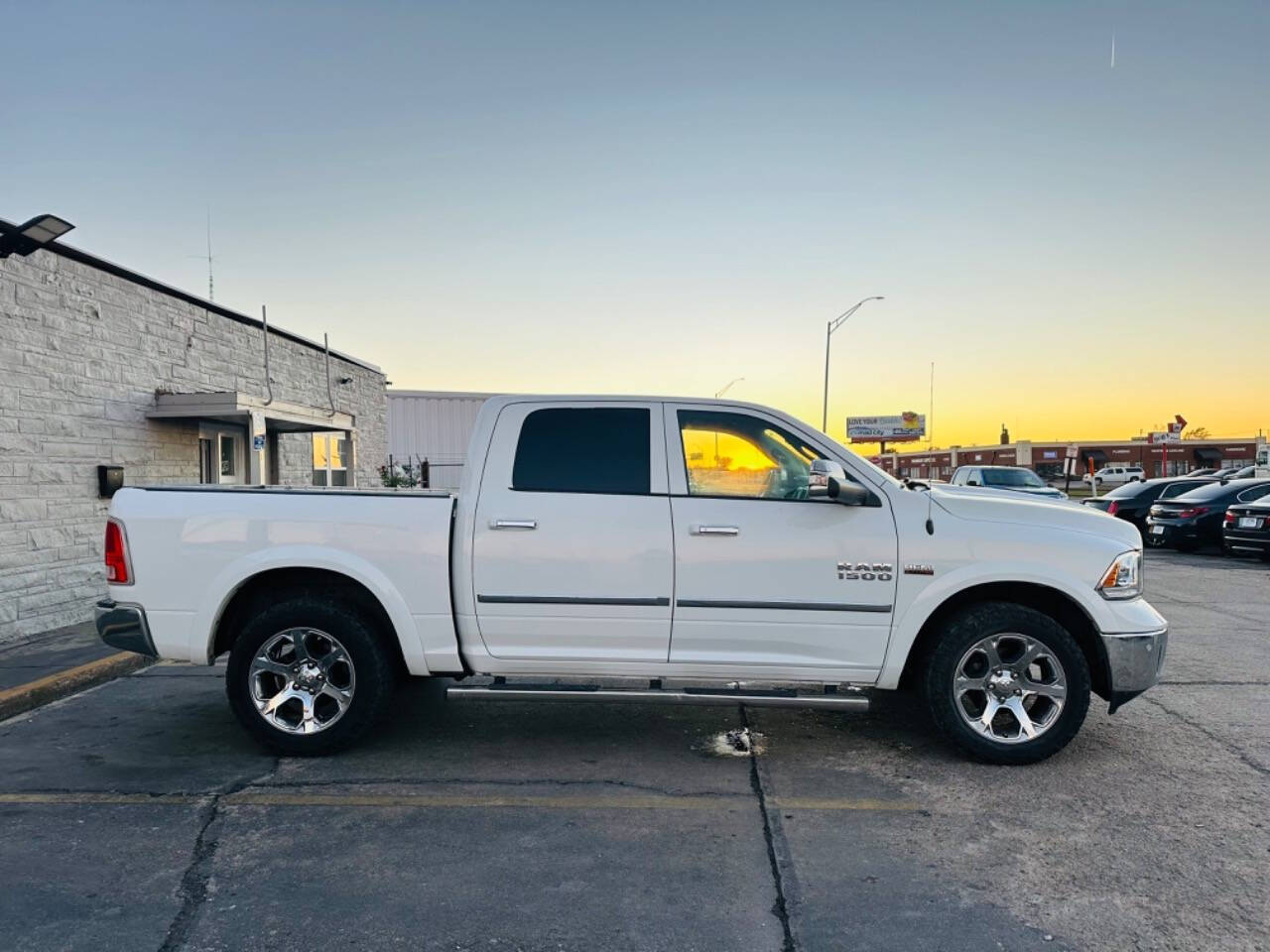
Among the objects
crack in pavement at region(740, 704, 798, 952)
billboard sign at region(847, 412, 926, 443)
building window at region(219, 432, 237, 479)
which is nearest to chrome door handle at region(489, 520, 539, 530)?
crack in pavement at region(740, 704, 798, 952)

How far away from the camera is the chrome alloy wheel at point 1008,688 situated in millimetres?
4770

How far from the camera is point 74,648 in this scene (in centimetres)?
770

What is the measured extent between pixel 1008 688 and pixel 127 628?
498cm

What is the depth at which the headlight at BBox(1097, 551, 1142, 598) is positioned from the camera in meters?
4.79

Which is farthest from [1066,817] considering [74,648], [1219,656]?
[74,648]

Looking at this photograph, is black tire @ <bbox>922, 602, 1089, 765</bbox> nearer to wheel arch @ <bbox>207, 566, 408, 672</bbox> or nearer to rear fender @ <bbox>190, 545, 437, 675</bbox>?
rear fender @ <bbox>190, 545, 437, 675</bbox>

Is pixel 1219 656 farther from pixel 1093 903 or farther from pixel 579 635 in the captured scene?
pixel 579 635

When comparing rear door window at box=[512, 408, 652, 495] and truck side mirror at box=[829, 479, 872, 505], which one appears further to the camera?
rear door window at box=[512, 408, 652, 495]

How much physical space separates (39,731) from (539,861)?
3876mm

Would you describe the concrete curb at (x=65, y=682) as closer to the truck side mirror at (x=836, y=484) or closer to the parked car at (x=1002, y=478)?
the truck side mirror at (x=836, y=484)

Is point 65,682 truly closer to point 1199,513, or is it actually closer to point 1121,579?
point 1121,579

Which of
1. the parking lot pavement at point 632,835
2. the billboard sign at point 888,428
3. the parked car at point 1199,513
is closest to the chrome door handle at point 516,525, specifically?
the parking lot pavement at point 632,835

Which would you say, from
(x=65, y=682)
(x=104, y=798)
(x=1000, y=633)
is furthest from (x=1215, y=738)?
(x=65, y=682)

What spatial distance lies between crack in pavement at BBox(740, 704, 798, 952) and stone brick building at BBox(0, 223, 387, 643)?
23.6 ft
